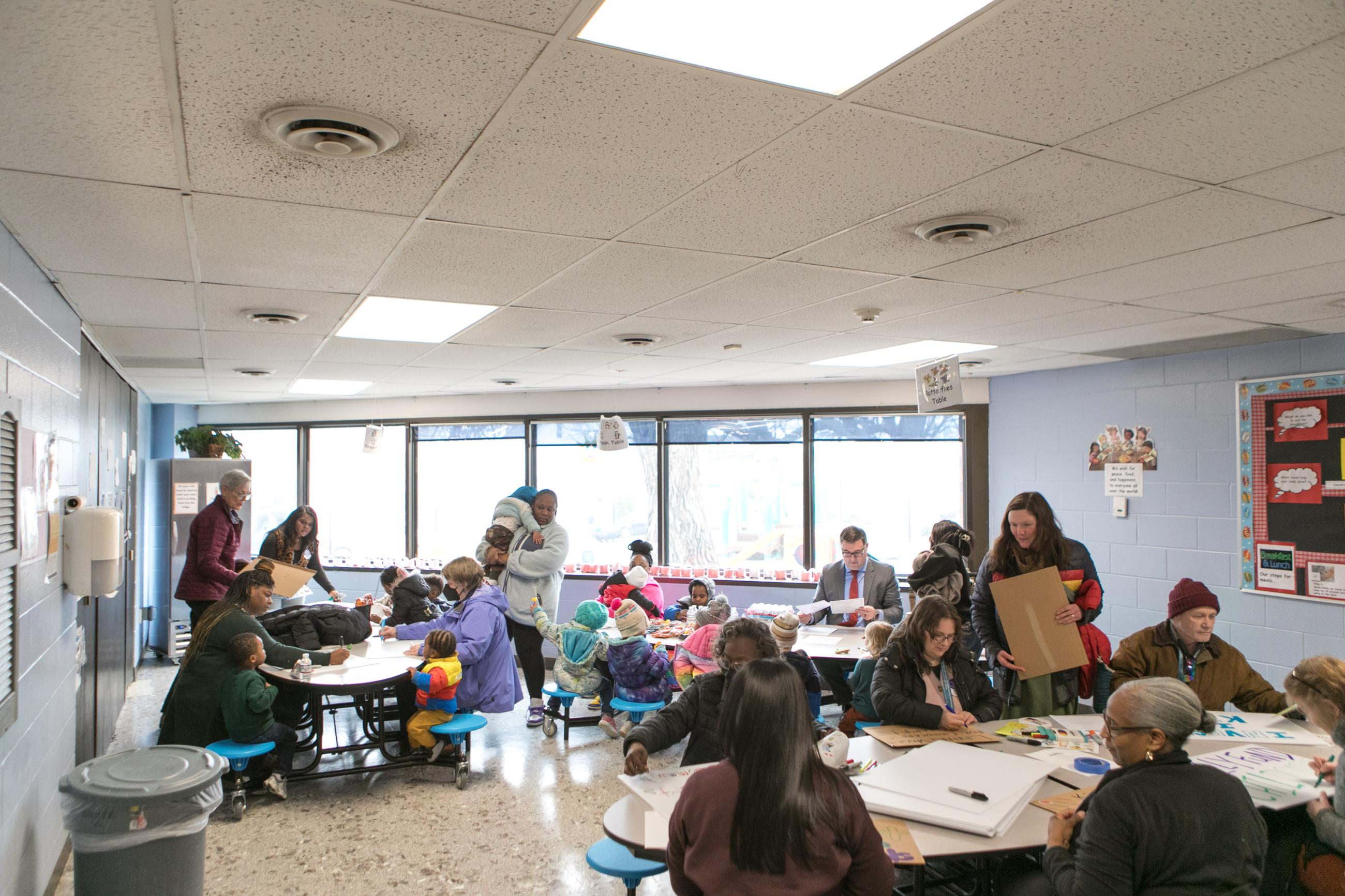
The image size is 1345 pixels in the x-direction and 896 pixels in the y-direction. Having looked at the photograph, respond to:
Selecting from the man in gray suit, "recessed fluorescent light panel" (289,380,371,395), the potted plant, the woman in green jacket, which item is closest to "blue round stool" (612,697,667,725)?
the man in gray suit

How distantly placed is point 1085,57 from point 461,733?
415 cm

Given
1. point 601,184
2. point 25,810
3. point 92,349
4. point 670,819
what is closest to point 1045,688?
point 670,819

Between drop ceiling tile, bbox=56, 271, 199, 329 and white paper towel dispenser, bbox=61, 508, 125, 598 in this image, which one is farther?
white paper towel dispenser, bbox=61, 508, 125, 598

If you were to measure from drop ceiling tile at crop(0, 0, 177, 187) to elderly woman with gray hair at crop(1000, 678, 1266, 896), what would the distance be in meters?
2.38

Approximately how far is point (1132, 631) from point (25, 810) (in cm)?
598

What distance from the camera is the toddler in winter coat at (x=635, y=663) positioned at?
4867mm

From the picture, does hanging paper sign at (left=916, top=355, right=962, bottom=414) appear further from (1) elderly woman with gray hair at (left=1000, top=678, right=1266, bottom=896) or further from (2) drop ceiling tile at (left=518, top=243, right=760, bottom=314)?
(1) elderly woman with gray hair at (left=1000, top=678, right=1266, bottom=896)

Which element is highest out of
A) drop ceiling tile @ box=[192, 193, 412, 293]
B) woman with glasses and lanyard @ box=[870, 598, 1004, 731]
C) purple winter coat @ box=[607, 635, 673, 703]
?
drop ceiling tile @ box=[192, 193, 412, 293]

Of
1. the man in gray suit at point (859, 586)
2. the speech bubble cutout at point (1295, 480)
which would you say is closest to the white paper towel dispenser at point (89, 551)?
the man in gray suit at point (859, 586)

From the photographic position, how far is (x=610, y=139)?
180cm

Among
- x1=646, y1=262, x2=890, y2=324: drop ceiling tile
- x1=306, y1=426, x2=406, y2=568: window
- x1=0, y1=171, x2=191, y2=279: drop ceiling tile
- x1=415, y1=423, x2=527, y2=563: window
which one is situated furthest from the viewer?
x1=306, y1=426, x2=406, y2=568: window

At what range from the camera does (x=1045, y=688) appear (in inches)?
134

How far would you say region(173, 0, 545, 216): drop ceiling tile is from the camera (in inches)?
51.3

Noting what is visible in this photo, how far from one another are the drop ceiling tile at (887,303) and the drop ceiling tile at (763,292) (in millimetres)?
98
